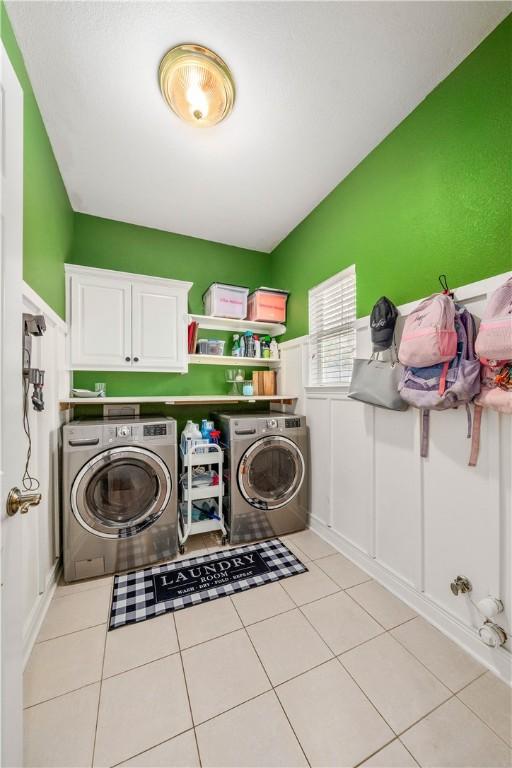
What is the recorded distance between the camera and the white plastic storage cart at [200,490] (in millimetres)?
2246

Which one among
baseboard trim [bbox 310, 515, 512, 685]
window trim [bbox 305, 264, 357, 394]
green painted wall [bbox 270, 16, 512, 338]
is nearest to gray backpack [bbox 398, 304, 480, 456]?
green painted wall [bbox 270, 16, 512, 338]

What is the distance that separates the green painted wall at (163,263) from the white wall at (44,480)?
674mm

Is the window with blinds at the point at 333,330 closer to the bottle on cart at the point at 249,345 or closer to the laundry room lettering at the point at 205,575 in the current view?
the bottle on cart at the point at 249,345

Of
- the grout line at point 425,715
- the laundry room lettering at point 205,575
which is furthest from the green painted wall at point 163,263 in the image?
the grout line at point 425,715

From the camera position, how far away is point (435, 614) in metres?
1.53

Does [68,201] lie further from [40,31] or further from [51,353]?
[51,353]

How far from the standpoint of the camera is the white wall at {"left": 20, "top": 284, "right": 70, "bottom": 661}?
4.66ft

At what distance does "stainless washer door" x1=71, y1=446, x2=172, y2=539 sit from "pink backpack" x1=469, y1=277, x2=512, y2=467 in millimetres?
1957

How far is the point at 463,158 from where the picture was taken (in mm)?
1422

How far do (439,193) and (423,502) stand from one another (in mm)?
1675

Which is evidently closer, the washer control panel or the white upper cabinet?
the washer control panel

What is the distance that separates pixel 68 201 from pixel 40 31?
1233mm

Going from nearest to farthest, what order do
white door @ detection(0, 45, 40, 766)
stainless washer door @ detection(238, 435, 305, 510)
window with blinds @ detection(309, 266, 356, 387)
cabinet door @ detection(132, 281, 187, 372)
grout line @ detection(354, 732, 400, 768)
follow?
→ white door @ detection(0, 45, 40, 766), grout line @ detection(354, 732, 400, 768), window with blinds @ detection(309, 266, 356, 387), stainless washer door @ detection(238, 435, 305, 510), cabinet door @ detection(132, 281, 187, 372)

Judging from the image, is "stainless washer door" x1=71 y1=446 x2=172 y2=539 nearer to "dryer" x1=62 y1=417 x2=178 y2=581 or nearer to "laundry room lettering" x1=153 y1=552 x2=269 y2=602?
"dryer" x1=62 y1=417 x2=178 y2=581
